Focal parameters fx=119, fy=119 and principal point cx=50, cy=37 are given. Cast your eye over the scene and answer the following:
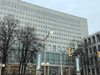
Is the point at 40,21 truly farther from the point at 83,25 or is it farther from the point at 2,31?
the point at 2,31

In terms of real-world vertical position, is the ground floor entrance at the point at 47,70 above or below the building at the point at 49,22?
below

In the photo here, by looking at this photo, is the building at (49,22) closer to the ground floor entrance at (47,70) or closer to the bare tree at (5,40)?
the ground floor entrance at (47,70)

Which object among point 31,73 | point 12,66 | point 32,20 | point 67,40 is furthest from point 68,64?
point 32,20

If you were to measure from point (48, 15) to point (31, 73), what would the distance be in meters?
44.4

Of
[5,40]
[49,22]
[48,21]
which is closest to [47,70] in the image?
[5,40]

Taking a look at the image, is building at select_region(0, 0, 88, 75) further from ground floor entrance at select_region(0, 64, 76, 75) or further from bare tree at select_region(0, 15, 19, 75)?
bare tree at select_region(0, 15, 19, 75)

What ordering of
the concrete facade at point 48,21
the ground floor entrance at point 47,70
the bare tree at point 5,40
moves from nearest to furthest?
the bare tree at point 5,40 → the ground floor entrance at point 47,70 → the concrete facade at point 48,21

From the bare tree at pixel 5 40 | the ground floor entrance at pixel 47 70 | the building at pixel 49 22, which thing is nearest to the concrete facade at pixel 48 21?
the building at pixel 49 22

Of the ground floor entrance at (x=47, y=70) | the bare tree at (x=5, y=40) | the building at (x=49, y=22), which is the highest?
the building at (x=49, y=22)

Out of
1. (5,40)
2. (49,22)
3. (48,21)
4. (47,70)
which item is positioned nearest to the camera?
(5,40)

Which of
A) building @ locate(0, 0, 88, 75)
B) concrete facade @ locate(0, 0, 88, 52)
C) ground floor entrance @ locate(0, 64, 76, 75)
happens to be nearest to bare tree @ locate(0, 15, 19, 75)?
ground floor entrance @ locate(0, 64, 76, 75)

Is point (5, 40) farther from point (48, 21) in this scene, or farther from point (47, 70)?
point (48, 21)

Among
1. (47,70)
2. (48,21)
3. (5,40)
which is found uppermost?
(48,21)

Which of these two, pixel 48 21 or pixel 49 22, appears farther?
pixel 48 21
